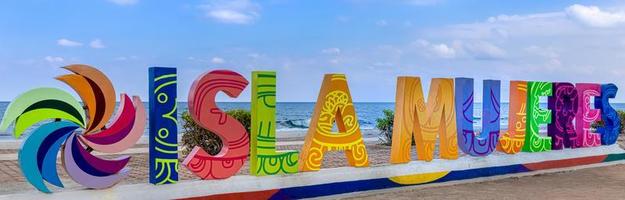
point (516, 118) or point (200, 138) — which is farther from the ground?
point (516, 118)

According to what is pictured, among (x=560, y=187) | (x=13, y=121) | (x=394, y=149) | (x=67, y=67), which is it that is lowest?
(x=560, y=187)

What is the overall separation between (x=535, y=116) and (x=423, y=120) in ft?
10.1

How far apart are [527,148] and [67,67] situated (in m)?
8.49

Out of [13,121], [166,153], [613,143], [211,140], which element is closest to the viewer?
[13,121]

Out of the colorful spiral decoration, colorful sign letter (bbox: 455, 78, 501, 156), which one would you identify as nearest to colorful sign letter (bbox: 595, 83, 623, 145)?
Result: colorful sign letter (bbox: 455, 78, 501, 156)

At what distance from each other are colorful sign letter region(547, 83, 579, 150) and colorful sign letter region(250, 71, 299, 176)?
638cm

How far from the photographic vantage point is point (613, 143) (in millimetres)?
13875

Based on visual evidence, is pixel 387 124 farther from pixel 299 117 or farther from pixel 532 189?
pixel 299 117

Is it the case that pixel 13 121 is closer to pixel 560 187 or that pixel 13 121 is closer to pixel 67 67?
pixel 67 67

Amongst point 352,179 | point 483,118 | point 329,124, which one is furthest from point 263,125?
point 483,118

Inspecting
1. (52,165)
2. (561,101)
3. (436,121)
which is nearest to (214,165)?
(52,165)

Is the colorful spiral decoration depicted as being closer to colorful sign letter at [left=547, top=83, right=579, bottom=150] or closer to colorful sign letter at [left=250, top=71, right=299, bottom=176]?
colorful sign letter at [left=250, top=71, right=299, bottom=176]

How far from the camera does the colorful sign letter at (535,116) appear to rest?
11.8m

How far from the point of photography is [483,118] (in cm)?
1108
